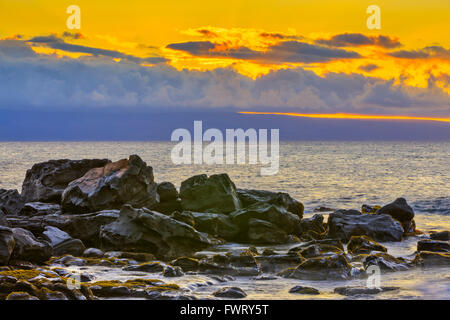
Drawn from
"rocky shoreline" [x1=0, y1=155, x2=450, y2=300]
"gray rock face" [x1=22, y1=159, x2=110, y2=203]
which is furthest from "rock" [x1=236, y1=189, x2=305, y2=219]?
"gray rock face" [x1=22, y1=159, x2=110, y2=203]

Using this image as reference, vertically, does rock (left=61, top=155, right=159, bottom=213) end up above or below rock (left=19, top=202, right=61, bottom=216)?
above

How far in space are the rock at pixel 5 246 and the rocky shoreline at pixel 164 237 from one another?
4 centimetres

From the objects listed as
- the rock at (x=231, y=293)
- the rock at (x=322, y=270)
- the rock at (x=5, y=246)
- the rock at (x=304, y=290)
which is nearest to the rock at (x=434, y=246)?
the rock at (x=322, y=270)

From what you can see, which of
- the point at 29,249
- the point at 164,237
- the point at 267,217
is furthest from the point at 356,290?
the point at 267,217

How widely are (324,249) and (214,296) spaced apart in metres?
7.61

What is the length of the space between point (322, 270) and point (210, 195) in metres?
13.8

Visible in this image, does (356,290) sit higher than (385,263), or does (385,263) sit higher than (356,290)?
(356,290)

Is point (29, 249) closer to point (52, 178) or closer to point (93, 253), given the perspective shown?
point (93, 253)

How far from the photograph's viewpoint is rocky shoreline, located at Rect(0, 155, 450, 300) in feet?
52.6

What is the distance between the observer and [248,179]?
80.6m

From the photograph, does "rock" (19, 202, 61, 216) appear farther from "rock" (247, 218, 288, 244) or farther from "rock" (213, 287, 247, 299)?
"rock" (213, 287, 247, 299)

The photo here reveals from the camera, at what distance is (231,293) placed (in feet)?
50.0

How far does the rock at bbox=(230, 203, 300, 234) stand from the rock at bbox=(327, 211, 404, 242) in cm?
200
